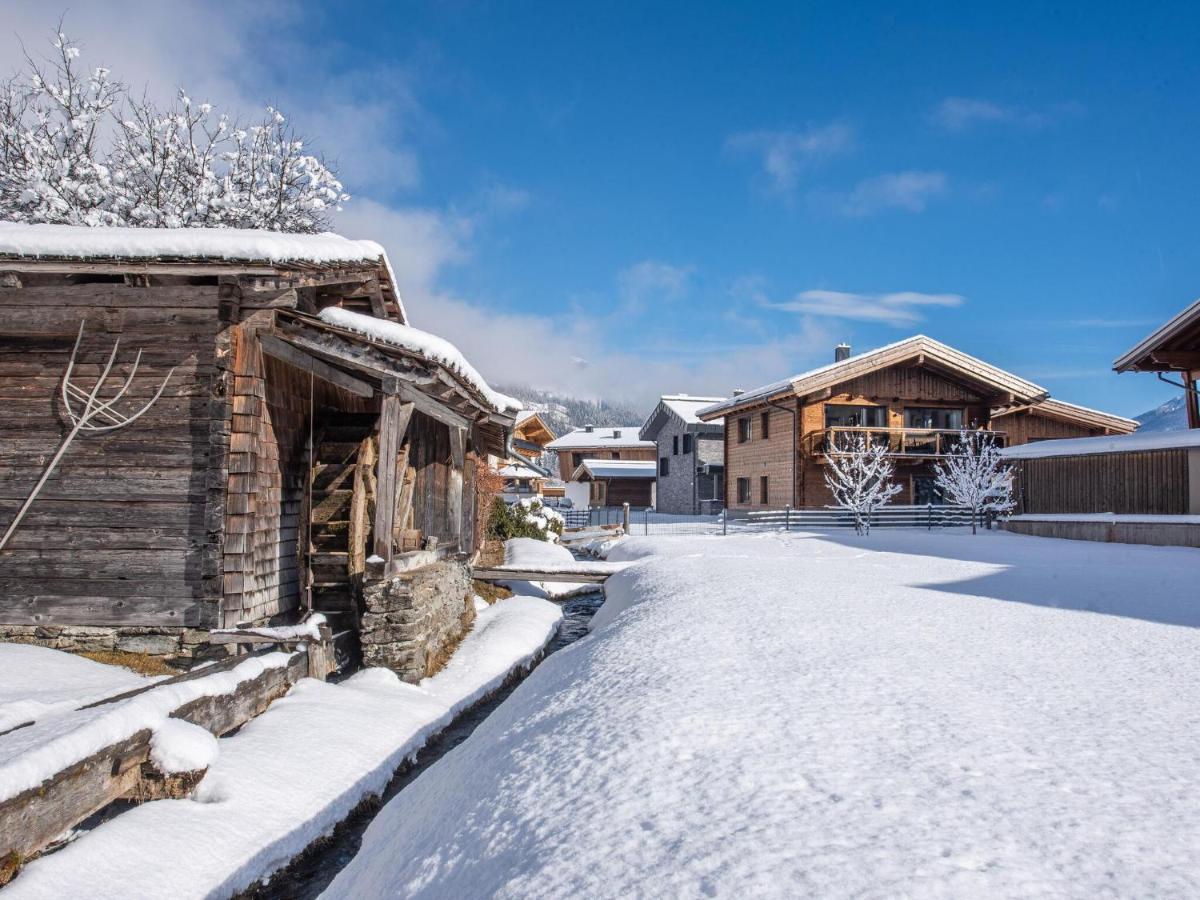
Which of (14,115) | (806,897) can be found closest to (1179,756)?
(806,897)

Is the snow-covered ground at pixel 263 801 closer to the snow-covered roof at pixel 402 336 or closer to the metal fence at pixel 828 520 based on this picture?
the snow-covered roof at pixel 402 336

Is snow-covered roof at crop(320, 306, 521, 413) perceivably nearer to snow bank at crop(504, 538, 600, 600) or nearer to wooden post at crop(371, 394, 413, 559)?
wooden post at crop(371, 394, 413, 559)

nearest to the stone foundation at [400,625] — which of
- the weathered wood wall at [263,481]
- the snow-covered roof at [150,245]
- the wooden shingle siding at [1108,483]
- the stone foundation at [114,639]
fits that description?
the weathered wood wall at [263,481]

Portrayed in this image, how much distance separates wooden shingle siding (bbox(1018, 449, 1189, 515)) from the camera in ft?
53.3

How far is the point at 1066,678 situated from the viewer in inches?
181

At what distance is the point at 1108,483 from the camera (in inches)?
702

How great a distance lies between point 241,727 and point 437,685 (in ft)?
9.06

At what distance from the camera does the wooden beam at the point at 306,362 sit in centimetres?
766

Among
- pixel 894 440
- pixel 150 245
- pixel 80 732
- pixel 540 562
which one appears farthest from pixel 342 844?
pixel 894 440

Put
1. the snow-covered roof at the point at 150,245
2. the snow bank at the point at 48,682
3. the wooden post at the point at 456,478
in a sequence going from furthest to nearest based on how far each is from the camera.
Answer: the wooden post at the point at 456,478, the snow-covered roof at the point at 150,245, the snow bank at the point at 48,682

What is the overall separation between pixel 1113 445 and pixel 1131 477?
873mm

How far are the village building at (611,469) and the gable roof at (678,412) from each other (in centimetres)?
489

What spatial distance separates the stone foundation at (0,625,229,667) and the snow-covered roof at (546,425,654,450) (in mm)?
47167

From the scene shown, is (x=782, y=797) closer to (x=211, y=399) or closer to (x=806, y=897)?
(x=806, y=897)
